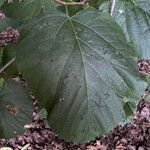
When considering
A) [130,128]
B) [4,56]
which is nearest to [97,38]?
[4,56]

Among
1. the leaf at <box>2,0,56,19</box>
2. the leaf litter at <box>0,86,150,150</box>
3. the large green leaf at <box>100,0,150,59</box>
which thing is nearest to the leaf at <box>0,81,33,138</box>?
the leaf at <box>2,0,56,19</box>

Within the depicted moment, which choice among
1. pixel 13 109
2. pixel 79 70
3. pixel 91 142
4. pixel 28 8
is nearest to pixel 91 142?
pixel 91 142

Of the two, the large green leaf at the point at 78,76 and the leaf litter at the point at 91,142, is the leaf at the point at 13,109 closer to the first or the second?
the large green leaf at the point at 78,76

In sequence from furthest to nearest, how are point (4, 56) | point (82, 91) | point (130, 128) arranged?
1. point (130, 128)
2. point (4, 56)
3. point (82, 91)

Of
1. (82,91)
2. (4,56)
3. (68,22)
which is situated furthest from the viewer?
(4,56)

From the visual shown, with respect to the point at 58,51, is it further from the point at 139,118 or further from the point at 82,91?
the point at 139,118

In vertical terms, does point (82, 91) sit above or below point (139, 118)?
above

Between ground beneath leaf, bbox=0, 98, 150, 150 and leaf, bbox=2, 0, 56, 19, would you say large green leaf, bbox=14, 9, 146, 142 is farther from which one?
ground beneath leaf, bbox=0, 98, 150, 150

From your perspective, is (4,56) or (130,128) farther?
(130,128)
